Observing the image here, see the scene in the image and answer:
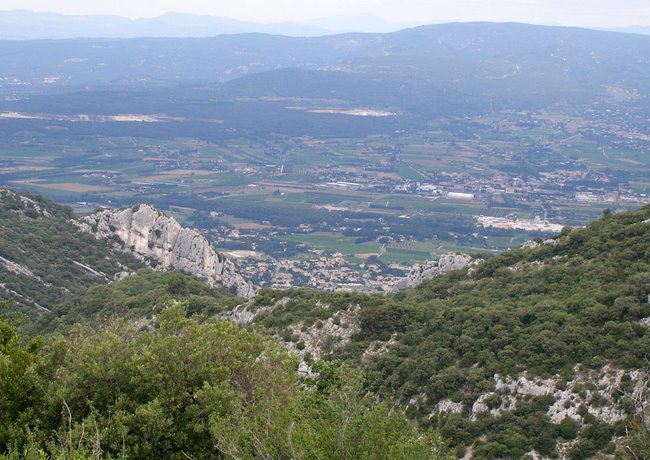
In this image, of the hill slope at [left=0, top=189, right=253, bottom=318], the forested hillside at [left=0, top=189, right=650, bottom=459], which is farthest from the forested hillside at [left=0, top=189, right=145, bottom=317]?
the forested hillside at [left=0, top=189, right=650, bottom=459]

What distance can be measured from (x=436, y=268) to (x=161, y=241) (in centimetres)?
1868

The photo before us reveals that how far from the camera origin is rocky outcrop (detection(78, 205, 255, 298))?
1914 inches

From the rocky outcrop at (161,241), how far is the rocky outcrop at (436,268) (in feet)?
35.4

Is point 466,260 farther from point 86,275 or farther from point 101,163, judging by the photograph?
point 101,163

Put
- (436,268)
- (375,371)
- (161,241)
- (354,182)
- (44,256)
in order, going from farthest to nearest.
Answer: (354,182) < (161,241) < (44,256) < (436,268) < (375,371)

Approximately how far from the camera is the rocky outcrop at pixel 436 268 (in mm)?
38031

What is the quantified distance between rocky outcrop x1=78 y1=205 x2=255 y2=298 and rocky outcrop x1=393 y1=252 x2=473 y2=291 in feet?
35.4

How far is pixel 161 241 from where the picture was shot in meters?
50.5

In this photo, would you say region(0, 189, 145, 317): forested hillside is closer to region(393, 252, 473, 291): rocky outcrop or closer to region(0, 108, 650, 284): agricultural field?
region(393, 252, 473, 291): rocky outcrop

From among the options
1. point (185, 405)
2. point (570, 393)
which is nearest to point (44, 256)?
point (185, 405)

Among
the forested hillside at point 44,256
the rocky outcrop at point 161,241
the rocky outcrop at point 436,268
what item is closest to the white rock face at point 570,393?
the rocky outcrop at point 436,268

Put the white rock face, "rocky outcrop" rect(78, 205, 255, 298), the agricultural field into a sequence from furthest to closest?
the agricultural field
"rocky outcrop" rect(78, 205, 255, 298)
the white rock face

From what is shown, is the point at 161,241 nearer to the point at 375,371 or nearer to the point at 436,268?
the point at 436,268

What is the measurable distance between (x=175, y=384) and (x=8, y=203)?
Answer: 37521 millimetres
